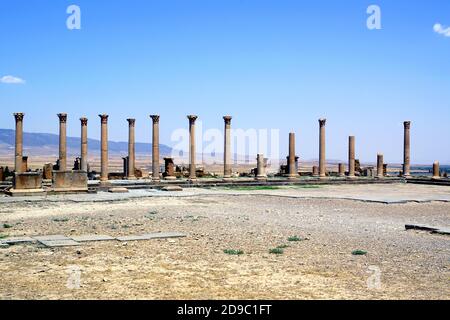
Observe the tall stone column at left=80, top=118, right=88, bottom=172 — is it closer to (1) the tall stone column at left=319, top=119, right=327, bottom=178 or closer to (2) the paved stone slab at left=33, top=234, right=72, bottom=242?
(1) the tall stone column at left=319, top=119, right=327, bottom=178

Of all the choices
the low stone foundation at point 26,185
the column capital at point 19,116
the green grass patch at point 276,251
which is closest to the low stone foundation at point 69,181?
the low stone foundation at point 26,185

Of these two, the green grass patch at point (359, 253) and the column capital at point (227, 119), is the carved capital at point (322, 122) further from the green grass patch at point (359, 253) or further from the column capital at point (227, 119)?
the green grass patch at point (359, 253)

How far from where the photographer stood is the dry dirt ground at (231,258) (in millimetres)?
7285

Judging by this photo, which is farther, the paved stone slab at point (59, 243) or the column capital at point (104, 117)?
the column capital at point (104, 117)

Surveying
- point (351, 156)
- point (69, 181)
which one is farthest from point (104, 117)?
point (351, 156)

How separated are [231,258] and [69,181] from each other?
56.1 ft

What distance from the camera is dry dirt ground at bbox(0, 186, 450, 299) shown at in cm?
729

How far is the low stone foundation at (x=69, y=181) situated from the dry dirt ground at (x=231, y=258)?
23.4 feet

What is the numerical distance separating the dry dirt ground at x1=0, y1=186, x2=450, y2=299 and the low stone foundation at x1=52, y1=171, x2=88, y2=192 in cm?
714

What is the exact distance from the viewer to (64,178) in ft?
81.9

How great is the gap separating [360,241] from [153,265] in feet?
16.1

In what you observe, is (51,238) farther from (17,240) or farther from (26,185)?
(26,185)

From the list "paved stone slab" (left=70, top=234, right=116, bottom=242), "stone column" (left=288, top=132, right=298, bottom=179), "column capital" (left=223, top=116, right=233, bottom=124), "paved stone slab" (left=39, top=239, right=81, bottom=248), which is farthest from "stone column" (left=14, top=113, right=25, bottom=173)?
"paved stone slab" (left=39, top=239, right=81, bottom=248)

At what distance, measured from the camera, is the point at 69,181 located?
25.0 meters
